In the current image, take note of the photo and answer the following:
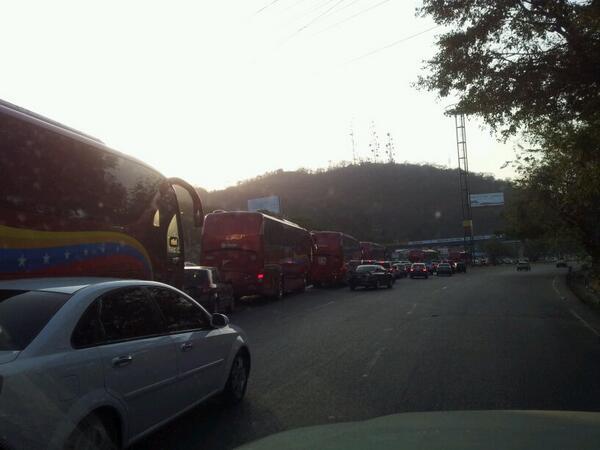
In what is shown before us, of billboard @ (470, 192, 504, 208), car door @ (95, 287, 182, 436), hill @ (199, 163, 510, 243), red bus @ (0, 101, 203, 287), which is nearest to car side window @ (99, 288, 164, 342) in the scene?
car door @ (95, 287, 182, 436)

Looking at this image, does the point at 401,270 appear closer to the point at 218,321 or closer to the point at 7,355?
the point at 218,321

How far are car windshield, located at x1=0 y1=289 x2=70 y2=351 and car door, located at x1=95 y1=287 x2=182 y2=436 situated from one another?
363mm

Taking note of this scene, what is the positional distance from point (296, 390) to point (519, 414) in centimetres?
363

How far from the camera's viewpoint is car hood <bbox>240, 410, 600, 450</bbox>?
3.11 m

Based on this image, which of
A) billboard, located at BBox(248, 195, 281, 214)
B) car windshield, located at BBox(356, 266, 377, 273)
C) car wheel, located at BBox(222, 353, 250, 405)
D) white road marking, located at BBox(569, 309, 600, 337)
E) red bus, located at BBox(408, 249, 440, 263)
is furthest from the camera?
billboard, located at BBox(248, 195, 281, 214)

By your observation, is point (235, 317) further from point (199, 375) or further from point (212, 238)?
point (199, 375)

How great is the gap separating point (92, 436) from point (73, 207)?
15.4 ft

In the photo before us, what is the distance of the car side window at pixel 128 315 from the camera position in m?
4.51

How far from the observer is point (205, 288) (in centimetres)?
1684

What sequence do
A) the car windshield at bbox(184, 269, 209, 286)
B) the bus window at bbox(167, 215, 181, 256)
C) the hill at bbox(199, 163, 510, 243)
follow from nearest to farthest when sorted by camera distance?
the bus window at bbox(167, 215, 181, 256)
the car windshield at bbox(184, 269, 209, 286)
the hill at bbox(199, 163, 510, 243)

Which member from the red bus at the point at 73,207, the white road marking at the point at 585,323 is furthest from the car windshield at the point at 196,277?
the white road marking at the point at 585,323

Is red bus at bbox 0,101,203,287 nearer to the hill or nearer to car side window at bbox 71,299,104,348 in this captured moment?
car side window at bbox 71,299,104,348

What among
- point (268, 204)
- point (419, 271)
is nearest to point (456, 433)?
point (419, 271)

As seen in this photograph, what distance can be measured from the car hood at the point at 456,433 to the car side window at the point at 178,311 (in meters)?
2.17
